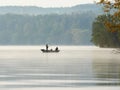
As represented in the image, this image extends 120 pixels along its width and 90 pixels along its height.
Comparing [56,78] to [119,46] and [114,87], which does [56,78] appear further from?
[119,46]

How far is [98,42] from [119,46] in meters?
25.6

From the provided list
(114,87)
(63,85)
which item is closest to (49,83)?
(63,85)

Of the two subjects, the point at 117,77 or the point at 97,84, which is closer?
the point at 97,84

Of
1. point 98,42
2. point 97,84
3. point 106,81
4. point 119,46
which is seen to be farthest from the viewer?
point 98,42

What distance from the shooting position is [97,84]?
41031mm

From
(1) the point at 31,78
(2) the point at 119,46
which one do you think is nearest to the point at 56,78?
(1) the point at 31,78

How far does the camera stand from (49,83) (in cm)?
4209

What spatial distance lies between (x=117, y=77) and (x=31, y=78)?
6.16 m

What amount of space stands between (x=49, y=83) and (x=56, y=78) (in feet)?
14.7

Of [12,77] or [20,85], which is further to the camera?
[12,77]

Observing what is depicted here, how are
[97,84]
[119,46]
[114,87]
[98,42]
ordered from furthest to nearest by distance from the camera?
1. [98,42]
2. [119,46]
3. [97,84]
4. [114,87]

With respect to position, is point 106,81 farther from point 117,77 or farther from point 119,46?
point 119,46

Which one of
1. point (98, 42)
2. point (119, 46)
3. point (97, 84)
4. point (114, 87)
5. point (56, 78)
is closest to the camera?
point (114, 87)

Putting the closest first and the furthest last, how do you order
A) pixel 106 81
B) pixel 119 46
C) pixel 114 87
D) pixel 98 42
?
pixel 114 87
pixel 106 81
pixel 119 46
pixel 98 42
